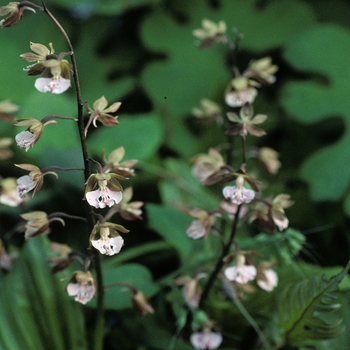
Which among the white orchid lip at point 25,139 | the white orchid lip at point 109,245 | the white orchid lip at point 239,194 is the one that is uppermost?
the white orchid lip at point 25,139

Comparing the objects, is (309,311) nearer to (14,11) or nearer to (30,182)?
(30,182)

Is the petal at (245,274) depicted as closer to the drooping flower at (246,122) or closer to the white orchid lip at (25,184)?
the drooping flower at (246,122)

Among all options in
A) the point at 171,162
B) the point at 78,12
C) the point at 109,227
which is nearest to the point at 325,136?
the point at 171,162

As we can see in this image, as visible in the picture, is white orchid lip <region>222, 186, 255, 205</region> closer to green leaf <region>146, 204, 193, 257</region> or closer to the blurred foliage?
the blurred foliage

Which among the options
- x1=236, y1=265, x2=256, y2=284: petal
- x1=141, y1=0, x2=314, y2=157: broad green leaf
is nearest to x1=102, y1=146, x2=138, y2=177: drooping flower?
x1=236, y1=265, x2=256, y2=284: petal

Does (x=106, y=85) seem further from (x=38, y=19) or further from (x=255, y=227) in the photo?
(x=255, y=227)

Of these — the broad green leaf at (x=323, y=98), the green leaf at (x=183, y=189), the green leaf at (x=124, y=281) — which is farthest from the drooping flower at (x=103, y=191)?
the broad green leaf at (x=323, y=98)
